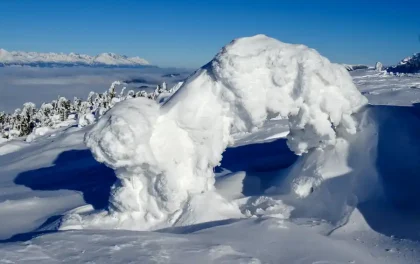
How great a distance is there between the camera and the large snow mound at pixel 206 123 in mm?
9383

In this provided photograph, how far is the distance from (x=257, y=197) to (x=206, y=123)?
203 centimetres

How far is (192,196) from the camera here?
9852mm

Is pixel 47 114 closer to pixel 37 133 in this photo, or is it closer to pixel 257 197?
pixel 37 133

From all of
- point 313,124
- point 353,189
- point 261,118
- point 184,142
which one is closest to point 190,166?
point 184,142

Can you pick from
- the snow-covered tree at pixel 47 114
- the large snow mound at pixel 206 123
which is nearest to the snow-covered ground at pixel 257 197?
the large snow mound at pixel 206 123

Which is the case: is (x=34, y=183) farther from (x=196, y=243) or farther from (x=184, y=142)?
(x=196, y=243)

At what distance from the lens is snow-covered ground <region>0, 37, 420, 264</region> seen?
7020 mm

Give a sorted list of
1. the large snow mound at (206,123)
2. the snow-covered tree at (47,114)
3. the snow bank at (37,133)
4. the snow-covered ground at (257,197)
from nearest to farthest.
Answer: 1. the snow-covered ground at (257,197)
2. the large snow mound at (206,123)
3. the snow bank at (37,133)
4. the snow-covered tree at (47,114)

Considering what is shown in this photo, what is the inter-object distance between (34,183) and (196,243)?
9436mm

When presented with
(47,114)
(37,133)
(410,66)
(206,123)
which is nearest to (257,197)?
(206,123)

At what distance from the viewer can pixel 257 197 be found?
1022 cm

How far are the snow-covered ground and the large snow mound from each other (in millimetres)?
29

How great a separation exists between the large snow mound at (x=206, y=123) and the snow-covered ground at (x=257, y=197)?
0.10 ft

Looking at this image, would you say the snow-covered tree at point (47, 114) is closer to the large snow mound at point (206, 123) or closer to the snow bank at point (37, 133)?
the snow bank at point (37, 133)
